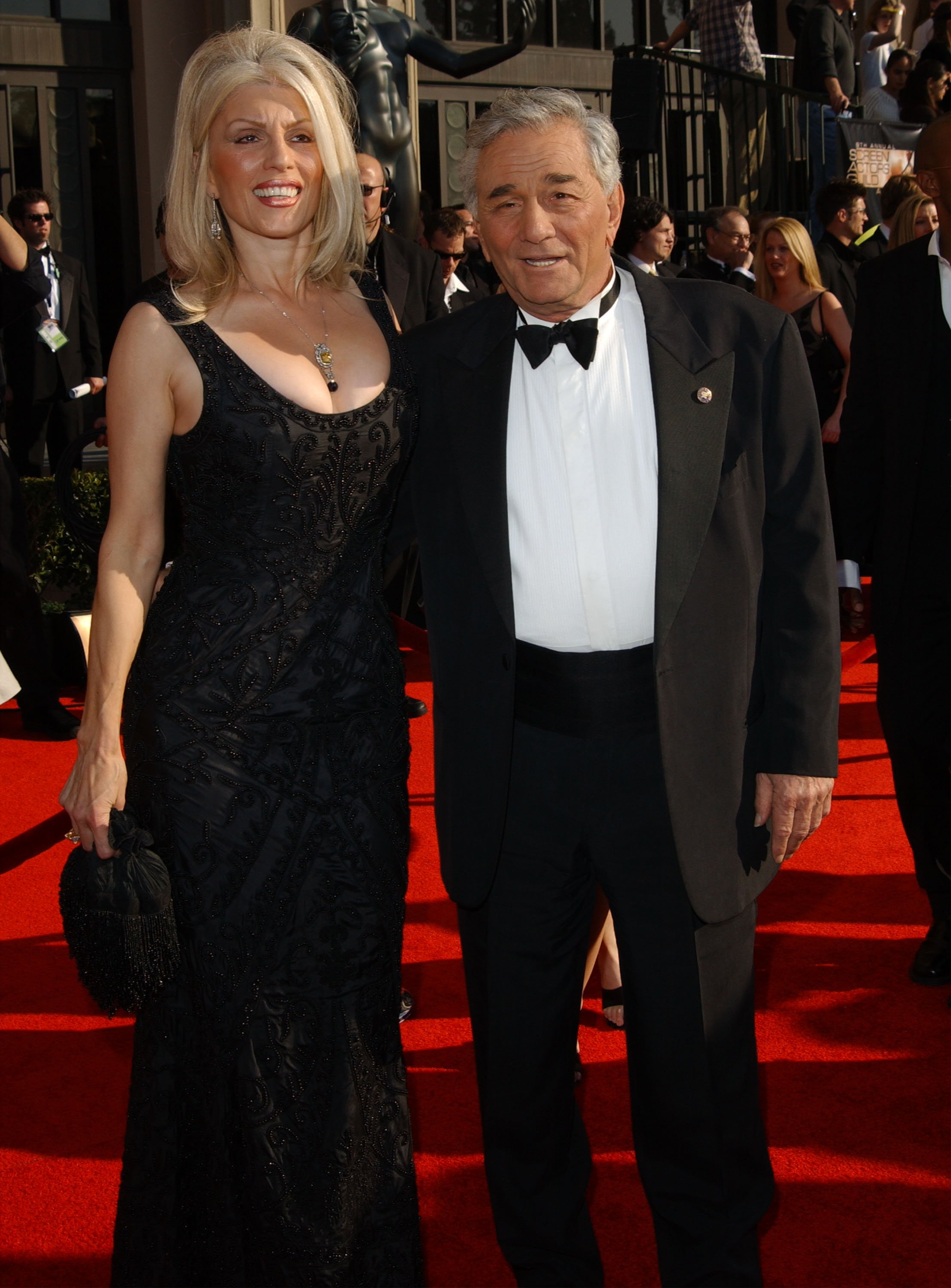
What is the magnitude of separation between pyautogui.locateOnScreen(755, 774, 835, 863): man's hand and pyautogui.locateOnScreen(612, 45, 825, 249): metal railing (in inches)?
342

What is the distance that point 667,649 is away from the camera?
2.14 m

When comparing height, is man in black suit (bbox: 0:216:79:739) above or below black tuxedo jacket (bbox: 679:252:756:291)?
below

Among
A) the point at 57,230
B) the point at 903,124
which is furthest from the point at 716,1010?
the point at 57,230

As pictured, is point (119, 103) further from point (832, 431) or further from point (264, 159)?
point (264, 159)

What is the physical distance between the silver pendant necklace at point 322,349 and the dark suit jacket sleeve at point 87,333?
7608 mm

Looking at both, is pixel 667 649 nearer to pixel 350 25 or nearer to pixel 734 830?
pixel 734 830

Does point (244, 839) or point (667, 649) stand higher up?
point (667, 649)

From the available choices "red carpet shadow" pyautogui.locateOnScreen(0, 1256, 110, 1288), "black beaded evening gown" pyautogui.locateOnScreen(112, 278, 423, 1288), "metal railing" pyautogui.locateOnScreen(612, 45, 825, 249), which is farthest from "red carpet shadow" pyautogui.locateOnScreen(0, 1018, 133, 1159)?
"metal railing" pyautogui.locateOnScreen(612, 45, 825, 249)

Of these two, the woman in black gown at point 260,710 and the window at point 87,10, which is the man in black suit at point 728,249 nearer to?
the woman in black gown at point 260,710

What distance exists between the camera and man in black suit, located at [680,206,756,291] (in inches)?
328

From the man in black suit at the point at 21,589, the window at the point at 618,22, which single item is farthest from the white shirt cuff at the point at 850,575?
the window at the point at 618,22

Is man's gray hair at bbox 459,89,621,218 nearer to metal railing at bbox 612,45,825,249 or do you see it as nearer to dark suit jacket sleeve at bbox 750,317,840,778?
dark suit jacket sleeve at bbox 750,317,840,778

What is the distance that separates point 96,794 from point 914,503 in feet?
7.52

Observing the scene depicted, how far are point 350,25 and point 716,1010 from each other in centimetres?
695
